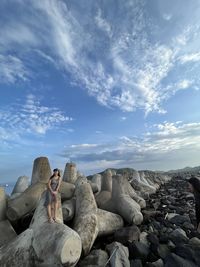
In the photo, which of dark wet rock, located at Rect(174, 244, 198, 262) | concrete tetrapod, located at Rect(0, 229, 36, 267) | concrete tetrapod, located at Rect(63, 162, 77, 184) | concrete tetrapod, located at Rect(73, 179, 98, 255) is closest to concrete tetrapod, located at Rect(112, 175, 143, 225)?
concrete tetrapod, located at Rect(73, 179, 98, 255)

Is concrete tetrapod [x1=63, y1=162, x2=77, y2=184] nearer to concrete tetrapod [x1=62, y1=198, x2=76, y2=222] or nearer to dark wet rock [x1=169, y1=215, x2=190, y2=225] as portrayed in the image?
concrete tetrapod [x1=62, y1=198, x2=76, y2=222]

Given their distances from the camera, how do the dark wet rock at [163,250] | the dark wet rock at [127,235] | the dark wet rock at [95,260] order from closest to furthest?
the dark wet rock at [95,260] < the dark wet rock at [163,250] < the dark wet rock at [127,235]

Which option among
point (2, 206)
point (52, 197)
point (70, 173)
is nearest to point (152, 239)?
point (52, 197)

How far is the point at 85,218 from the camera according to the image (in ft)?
27.9

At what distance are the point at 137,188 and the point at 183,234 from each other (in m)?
11.4

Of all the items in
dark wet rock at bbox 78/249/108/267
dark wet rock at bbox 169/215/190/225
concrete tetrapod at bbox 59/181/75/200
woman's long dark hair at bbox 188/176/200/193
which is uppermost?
concrete tetrapod at bbox 59/181/75/200

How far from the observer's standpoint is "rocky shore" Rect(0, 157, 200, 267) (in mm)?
6473

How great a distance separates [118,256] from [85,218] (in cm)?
199

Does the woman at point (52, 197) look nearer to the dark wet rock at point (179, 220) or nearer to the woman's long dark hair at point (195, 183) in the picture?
the woman's long dark hair at point (195, 183)

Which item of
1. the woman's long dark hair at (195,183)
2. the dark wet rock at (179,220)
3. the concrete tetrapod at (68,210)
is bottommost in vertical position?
the dark wet rock at (179,220)

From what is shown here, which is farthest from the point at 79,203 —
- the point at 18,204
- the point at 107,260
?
the point at 107,260

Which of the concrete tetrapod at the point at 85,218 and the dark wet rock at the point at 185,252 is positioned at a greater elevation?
the concrete tetrapod at the point at 85,218

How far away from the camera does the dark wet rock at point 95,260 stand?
22.2 feet

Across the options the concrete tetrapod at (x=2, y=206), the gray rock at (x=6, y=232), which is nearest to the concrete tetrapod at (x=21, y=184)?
the concrete tetrapod at (x=2, y=206)
